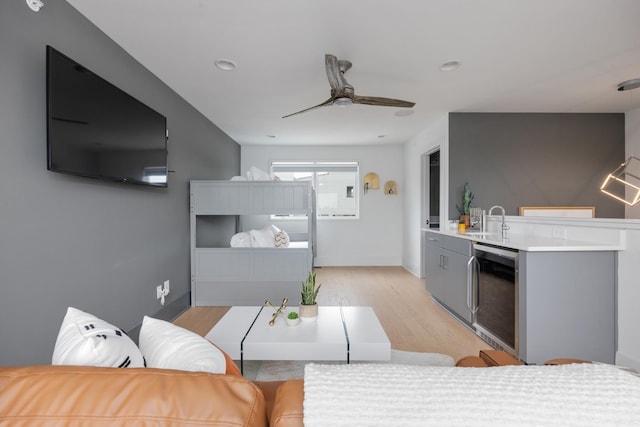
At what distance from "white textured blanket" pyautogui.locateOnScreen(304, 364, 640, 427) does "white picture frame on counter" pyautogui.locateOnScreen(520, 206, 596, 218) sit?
4043mm

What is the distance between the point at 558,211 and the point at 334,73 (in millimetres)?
3550

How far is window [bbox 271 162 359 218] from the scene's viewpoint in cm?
619

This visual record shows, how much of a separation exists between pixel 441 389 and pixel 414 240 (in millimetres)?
5078

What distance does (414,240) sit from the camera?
213 inches

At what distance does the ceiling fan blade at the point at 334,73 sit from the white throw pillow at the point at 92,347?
225cm

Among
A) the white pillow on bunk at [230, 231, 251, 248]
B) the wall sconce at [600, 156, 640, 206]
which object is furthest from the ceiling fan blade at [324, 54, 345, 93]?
the wall sconce at [600, 156, 640, 206]

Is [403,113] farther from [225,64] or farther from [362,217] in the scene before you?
[362,217]

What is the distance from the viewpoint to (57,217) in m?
1.82

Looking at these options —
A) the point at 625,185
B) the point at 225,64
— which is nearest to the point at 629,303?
the point at 625,185

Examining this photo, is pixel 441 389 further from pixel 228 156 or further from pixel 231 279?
pixel 228 156

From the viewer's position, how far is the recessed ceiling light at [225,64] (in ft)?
8.57

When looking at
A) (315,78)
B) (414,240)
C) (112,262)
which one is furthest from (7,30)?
(414,240)

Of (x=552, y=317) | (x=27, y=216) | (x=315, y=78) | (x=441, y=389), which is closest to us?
(x=441, y=389)

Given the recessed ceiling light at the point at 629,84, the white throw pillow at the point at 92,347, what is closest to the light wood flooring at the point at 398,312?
the white throw pillow at the point at 92,347
